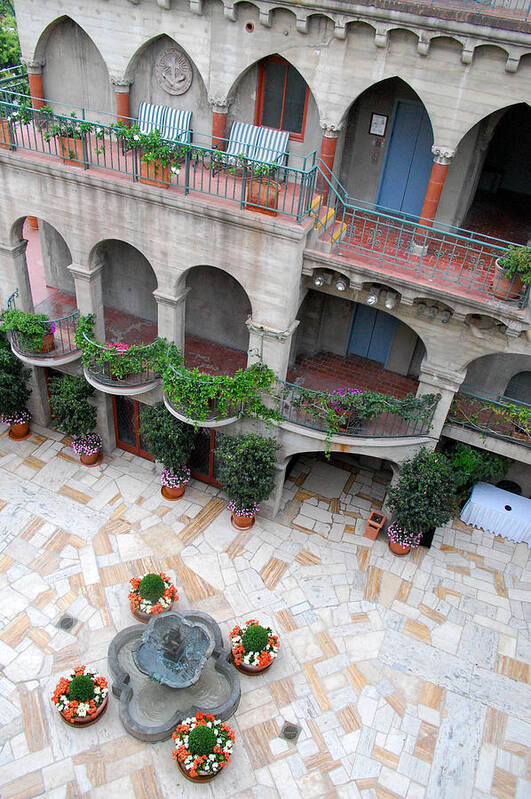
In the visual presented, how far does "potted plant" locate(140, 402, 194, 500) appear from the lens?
57.2 ft

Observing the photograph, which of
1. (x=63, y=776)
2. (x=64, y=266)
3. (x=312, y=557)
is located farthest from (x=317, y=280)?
(x=63, y=776)

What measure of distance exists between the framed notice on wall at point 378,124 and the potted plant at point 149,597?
39.3 feet

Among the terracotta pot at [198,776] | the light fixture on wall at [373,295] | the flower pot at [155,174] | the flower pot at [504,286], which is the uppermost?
the flower pot at [155,174]

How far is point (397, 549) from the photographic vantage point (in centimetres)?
1788

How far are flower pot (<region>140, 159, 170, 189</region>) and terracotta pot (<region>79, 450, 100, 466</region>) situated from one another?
8334mm

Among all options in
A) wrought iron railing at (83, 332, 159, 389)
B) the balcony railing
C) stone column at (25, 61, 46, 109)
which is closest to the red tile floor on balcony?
the balcony railing

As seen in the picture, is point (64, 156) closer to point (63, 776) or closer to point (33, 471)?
point (33, 471)

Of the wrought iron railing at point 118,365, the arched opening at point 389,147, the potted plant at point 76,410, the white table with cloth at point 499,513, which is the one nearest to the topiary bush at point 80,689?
the wrought iron railing at point 118,365

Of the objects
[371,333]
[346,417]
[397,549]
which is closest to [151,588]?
[346,417]

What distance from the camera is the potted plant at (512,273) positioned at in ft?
43.3

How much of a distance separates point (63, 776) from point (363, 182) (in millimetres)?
15035

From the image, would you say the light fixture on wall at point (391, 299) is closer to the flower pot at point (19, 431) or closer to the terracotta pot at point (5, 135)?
the terracotta pot at point (5, 135)

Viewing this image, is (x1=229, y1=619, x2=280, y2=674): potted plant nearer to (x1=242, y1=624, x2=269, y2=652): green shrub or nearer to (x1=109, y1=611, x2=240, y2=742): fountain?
(x1=242, y1=624, x2=269, y2=652): green shrub

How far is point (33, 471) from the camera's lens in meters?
19.4
